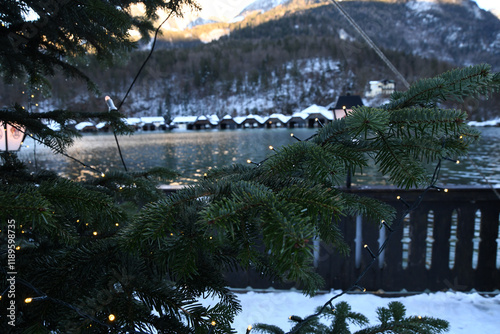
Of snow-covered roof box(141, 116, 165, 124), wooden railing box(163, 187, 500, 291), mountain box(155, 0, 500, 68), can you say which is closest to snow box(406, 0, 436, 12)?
mountain box(155, 0, 500, 68)

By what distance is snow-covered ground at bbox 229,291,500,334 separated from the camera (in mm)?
2277

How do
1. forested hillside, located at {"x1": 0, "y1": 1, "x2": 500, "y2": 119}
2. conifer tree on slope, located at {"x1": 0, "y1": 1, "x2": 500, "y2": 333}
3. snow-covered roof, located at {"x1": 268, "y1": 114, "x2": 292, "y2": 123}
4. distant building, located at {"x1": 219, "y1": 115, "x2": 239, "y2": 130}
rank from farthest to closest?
distant building, located at {"x1": 219, "y1": 115, "x2": 239, "y2": 130} → snow-covered roof, located at {"x1": 268, "y1": 114, "x2": 292, "y2": 123} → forested hillside, located at {"x1": 0, "y1": 1, "x2": 500, "y2": 119} → conifer tree on slope, located at {"x1": 0, "y1": 1, "x2": 500, "y2": 333}

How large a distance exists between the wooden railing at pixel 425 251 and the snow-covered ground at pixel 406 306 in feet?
0.53

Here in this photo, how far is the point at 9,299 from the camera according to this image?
61 centimetres

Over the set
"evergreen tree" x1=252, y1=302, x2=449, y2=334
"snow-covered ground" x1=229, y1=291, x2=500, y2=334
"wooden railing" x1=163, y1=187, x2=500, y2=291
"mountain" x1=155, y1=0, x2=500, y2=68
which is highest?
"mountain" x1=155, y1=0, x2=500, y2=68

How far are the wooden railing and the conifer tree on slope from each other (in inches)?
89.3

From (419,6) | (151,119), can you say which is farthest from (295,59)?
(151,119)

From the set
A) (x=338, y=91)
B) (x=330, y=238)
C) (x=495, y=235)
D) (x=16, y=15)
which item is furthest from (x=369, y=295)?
(x=338, y=91)

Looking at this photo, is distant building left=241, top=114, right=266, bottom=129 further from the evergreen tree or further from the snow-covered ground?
the evergreen tree

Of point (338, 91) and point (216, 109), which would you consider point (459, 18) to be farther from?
point (216, 109)

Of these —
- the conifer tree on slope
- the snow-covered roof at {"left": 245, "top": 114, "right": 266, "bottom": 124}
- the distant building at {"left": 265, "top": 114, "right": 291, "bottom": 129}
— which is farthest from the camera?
the snow-covered roof at {"left": 245, "top": 114, "right": 266, "bottom": 124}

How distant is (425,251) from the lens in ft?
9.51

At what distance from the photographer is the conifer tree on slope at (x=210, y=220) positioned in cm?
43

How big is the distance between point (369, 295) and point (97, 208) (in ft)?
9.43
